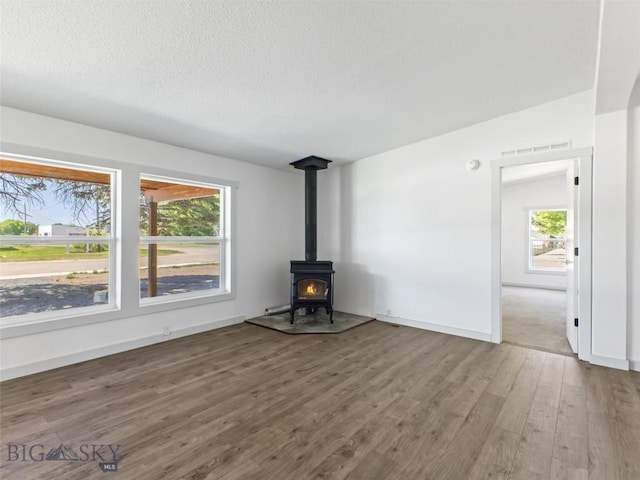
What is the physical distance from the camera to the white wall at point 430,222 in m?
3.64

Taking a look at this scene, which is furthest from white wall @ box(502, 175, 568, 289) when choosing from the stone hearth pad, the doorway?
the stone hearth pad

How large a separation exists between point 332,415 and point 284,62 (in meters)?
2.61

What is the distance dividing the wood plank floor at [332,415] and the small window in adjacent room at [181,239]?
36.4 inches

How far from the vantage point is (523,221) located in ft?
28.0

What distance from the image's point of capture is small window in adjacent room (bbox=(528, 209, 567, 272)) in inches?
322

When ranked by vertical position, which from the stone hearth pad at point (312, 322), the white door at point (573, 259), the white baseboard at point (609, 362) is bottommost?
the stone hearth pad at point (312, 322)

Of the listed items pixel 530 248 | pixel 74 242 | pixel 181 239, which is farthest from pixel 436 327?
pixel 530 248

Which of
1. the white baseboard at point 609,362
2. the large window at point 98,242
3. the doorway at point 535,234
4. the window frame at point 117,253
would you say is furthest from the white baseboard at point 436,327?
the doorway at point 535,234

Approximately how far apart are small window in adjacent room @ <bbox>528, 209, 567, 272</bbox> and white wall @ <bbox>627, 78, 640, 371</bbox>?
19.2 ft

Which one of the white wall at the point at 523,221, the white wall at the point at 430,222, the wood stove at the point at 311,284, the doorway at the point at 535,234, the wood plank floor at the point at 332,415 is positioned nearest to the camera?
the wood plank floor at the point at 332,415

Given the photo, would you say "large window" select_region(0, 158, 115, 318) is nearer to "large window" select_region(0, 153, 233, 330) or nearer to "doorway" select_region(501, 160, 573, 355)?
"large window" select_region(0, 153, 233, 330)

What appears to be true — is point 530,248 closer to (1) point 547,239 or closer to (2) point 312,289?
(1) point 547,239

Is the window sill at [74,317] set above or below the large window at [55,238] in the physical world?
below

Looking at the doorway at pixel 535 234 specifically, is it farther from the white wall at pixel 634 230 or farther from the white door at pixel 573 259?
the white wall at pixel 634 230
